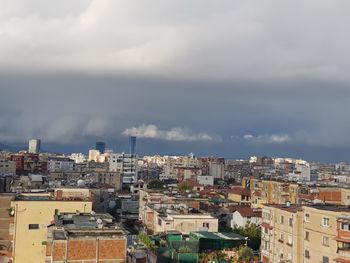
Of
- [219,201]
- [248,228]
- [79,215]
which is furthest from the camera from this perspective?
[219,201]

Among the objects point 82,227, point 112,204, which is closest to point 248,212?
point 112,204

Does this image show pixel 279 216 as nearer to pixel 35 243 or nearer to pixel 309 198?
pixel 35 243

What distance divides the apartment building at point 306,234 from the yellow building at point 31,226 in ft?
50.4

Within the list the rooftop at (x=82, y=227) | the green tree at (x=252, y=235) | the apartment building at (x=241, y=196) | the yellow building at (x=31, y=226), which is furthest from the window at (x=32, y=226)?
the apartment building at (x=241, y=196)

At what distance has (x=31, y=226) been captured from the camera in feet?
107

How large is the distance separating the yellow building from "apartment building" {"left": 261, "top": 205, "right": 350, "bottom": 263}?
15.4 metres

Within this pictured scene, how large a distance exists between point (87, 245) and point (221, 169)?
136 meters

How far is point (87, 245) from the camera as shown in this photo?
21.5m

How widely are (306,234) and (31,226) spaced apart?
61.1 ft

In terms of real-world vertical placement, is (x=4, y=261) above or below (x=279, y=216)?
below

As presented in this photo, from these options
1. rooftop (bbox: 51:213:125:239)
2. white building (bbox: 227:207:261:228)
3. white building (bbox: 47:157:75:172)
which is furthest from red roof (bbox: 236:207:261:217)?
white building (bbox: 47:157:75:172)

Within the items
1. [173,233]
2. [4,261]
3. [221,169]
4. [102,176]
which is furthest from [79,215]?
[221,169]

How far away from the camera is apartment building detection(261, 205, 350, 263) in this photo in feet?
96.0

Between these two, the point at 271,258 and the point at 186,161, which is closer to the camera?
the point at 271,258
